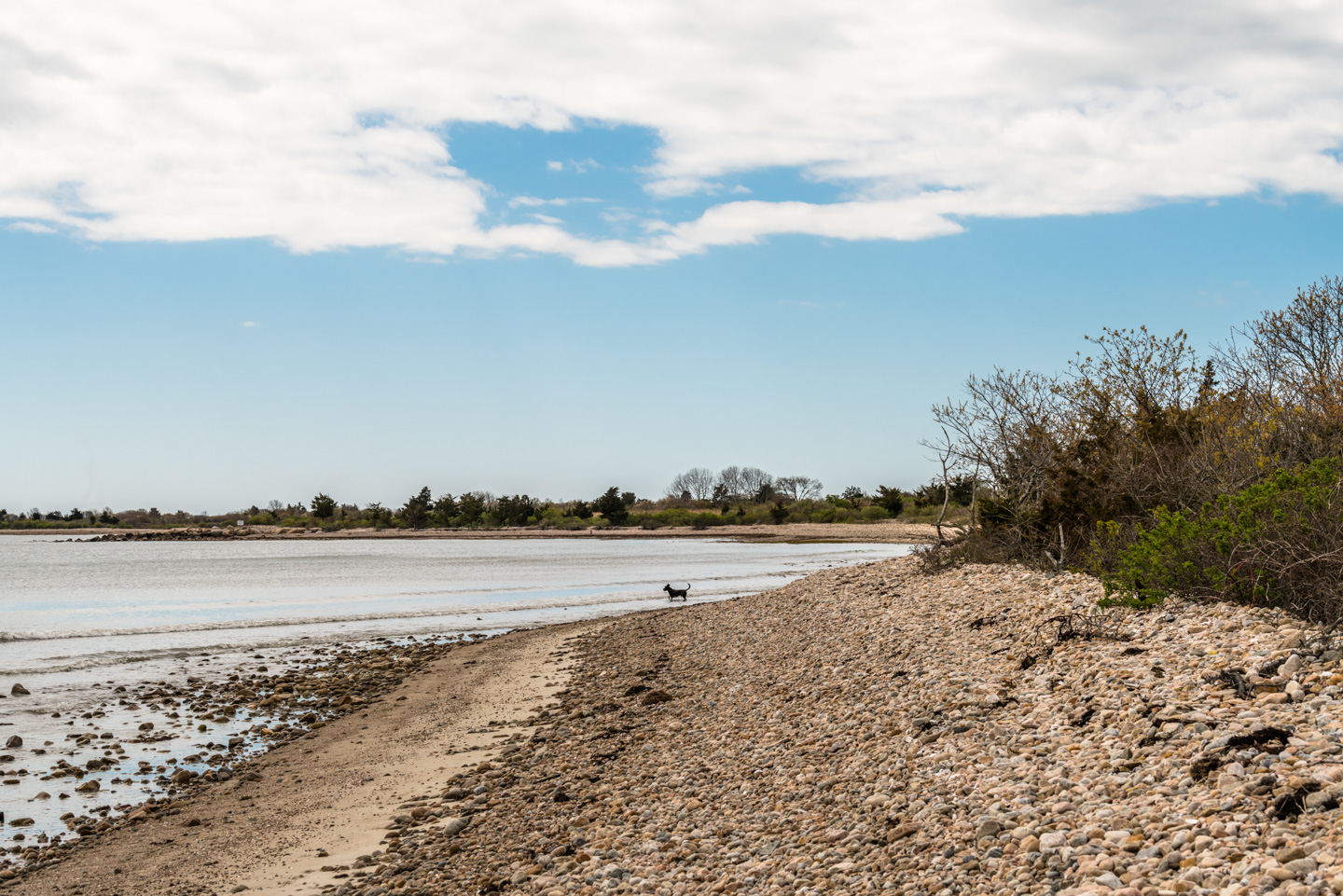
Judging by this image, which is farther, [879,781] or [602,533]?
[602,533]

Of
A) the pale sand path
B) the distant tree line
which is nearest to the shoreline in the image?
the distant tree line

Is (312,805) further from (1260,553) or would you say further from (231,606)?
(231,606)

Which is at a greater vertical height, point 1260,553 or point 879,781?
point 1260,553

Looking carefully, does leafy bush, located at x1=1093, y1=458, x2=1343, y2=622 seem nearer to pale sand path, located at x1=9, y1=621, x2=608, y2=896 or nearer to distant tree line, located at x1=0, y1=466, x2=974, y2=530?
pale sand path, located at x1=9, y1=621, x2=608, y2=896

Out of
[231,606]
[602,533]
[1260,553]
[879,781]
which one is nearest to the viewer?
[879,781]

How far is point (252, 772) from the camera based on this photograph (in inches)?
438

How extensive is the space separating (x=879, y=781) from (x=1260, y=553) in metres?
4.50

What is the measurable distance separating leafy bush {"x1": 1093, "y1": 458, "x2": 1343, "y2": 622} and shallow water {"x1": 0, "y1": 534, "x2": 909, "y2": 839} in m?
11.8

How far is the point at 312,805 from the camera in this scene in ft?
32.2

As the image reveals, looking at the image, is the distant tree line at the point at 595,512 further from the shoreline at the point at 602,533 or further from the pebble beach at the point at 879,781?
the pebble beach at the point at 879,781

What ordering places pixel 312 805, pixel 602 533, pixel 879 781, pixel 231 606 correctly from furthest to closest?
pixel 602 533, pixel 231 606, pixel 312 805, pixel 879 781

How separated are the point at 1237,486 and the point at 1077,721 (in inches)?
278

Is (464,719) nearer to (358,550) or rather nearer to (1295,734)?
(1295,734)

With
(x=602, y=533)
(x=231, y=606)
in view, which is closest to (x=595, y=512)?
(x=602, y=533)
